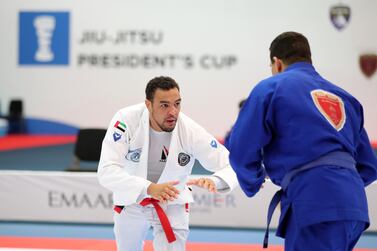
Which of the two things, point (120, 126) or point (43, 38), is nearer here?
point (120, 126)

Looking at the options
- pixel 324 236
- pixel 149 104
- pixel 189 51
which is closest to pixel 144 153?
pixel 149 104

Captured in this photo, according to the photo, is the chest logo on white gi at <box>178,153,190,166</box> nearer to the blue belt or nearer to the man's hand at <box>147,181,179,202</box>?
the man's hand at <box>147,181,179,202</box>

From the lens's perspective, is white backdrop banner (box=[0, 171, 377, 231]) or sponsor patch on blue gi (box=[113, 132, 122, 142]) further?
white backdrop banner (box=[0, 171, 377, 231])

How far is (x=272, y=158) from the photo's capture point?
2.61 metres

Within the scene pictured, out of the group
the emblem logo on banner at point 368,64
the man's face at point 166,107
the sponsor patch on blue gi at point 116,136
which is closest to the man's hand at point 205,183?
the man's face at point 166,107

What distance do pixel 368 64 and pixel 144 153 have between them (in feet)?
32.2

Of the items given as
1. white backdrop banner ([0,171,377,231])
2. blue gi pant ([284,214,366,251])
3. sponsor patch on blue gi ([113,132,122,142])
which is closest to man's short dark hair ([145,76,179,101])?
sponsor patch on blue gi ([113,132,122,142])

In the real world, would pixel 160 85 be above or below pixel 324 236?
above

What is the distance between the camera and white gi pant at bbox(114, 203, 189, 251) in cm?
348

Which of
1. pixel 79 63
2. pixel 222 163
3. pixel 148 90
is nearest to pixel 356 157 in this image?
pixel 222 163

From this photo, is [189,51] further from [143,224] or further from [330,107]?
[330,107]

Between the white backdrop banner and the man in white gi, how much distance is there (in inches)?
96.2

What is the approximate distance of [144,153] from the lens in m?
3.53

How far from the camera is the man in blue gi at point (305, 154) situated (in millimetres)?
2459
